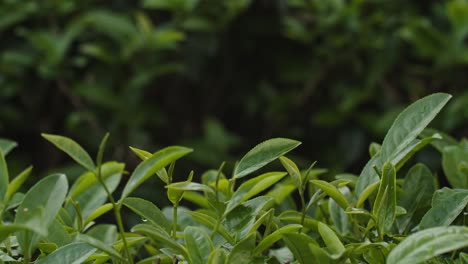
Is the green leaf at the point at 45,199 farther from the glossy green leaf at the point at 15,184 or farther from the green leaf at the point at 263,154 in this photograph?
the green leaf at the point at 263,154

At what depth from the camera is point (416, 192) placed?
1182 millimetres

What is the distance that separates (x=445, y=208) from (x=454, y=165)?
276 millimetres

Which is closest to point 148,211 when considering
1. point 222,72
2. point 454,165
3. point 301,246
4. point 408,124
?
point 301,246

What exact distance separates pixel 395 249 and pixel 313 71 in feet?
7.91

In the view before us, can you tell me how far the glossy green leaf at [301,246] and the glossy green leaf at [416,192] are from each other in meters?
0.29

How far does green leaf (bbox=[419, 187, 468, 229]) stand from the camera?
984 millimetres

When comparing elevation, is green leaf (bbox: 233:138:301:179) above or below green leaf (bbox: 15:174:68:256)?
above

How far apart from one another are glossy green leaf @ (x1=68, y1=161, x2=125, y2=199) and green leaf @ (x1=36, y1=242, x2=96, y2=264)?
0.67ft

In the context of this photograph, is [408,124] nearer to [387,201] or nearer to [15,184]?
[387,201]

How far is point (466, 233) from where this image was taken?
2.62ft

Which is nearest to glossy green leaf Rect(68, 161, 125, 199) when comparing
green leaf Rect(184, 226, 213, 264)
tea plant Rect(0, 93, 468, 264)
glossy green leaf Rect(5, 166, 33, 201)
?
tea plant Rect(0, 93, 468, 264)

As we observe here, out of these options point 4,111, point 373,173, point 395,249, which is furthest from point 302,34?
point 395,249

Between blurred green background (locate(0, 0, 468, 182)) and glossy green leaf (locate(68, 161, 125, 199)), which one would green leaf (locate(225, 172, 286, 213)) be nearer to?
glossy green leaf (locate(68, 161, 125, 199))

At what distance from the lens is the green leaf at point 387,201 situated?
95 centimetres
